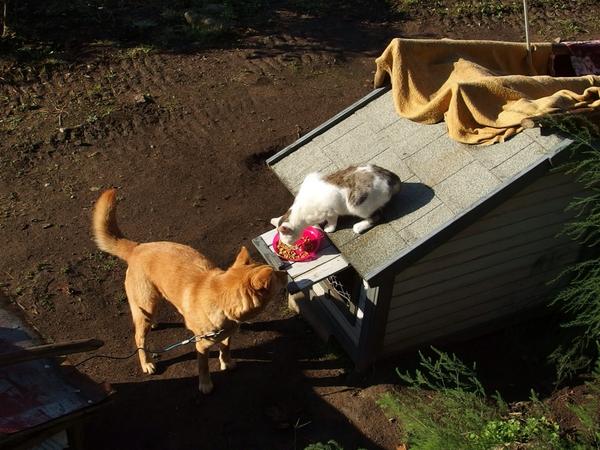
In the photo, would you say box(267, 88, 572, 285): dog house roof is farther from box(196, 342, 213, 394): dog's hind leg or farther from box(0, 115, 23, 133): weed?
box(0, 115, 23, 133): weed

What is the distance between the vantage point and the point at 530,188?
16.9 feet

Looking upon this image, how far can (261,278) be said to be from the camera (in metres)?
4.40

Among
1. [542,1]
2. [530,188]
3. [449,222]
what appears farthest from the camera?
[542,1]

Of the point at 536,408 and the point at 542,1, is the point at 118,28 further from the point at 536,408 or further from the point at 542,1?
the point at 536,408

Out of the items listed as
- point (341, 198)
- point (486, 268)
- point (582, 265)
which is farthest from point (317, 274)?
point (582, 265)

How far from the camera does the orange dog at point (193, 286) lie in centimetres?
459

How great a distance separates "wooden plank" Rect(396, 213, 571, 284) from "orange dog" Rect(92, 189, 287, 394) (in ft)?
4.03

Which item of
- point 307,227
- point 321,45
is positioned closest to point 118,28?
point 321,45

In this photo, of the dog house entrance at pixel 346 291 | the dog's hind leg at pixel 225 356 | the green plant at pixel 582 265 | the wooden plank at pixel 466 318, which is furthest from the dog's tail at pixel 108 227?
the green plant at pixel 582 265

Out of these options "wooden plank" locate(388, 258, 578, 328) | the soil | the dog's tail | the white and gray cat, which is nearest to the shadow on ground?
the soil

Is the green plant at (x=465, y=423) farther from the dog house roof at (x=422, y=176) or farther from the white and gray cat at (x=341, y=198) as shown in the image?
the white and gray cat at (x=341, y=198)

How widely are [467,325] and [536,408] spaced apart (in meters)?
1.00

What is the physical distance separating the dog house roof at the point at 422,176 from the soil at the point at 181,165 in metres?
1.53

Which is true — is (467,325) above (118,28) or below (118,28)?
below
